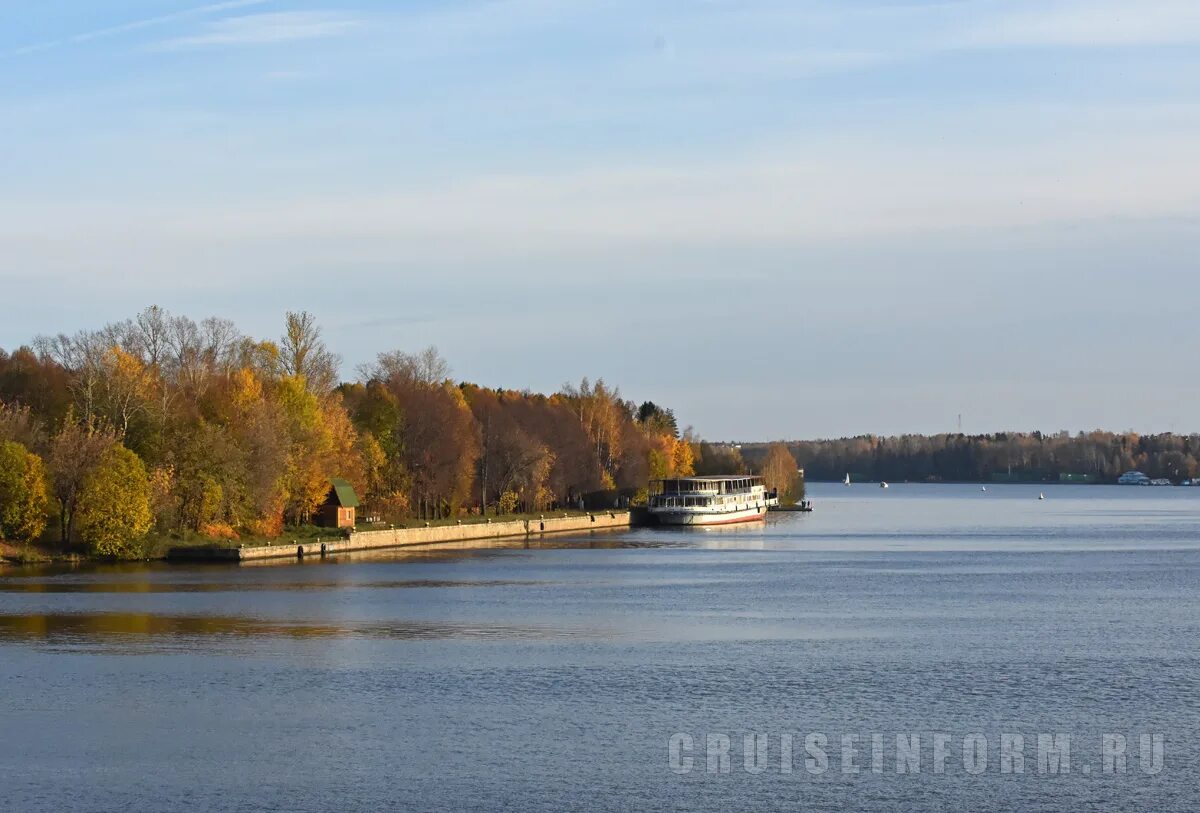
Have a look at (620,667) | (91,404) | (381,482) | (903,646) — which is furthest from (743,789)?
(381,482)

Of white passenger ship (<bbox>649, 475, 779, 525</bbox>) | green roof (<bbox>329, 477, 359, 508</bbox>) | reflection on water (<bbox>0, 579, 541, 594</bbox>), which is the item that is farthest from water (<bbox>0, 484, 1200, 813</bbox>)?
white passenger ship (<bbox>649, 475, 779, 525</bbox>)

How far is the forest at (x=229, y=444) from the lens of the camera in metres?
66.1

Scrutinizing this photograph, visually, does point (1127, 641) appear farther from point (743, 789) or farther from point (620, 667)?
point (743, 789)

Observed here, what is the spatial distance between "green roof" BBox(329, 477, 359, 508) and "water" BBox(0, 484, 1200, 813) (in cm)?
1924

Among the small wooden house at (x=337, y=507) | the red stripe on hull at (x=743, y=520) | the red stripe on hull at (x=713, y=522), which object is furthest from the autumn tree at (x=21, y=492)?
the red stripe on hull at (x=743, y=520)

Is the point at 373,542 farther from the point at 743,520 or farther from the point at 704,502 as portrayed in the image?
the point at 743,520

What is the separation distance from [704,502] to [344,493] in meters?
42.7

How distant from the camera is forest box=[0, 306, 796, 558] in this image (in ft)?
217

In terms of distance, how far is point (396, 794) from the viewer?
23.1 m

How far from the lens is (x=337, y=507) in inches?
3310

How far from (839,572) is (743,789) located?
43170mm

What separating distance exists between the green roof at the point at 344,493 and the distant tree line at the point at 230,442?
63 cm

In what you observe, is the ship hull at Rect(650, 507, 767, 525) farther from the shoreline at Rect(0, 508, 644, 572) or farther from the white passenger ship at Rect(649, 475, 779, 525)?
Result: the shoreline at Rect(0, 508, 644, 572)

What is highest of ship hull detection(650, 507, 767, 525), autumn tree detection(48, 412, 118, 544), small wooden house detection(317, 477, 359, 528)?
autumn tree detection(48, 412, 118, 544)
